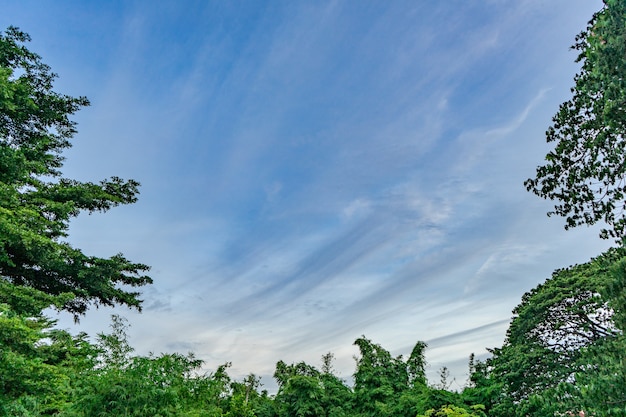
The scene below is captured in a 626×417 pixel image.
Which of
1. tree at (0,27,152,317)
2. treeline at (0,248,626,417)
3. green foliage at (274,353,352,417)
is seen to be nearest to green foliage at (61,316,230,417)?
treeline at (0,248,626,417)

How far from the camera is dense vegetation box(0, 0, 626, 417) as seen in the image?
23.3 ft

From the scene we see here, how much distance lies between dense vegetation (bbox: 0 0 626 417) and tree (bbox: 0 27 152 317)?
0.07 meters

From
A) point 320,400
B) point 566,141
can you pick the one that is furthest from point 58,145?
point 566,141

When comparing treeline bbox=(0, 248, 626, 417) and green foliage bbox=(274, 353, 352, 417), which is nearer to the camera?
treeline bbox=(0, 248, 626, 417)

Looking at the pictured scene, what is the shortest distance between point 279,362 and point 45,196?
51.4 ft

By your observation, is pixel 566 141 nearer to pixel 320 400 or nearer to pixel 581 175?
pixel 581 175

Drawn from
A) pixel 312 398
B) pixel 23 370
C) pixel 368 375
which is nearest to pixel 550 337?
pixel 368 375

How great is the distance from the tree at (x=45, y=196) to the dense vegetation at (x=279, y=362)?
0.22ft

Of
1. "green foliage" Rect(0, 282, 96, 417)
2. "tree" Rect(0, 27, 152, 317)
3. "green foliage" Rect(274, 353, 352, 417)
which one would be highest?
"tree" Rect(0, 27, 152, 317)

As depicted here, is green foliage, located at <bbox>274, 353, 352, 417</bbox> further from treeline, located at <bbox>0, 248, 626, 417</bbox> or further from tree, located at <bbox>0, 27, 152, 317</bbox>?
tree, located at <bbox>0, 27, 152, 317</bbox>

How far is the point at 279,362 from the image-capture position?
24.8 m

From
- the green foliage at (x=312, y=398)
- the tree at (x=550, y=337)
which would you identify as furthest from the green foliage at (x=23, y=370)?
the tree at (x=550, y=337)

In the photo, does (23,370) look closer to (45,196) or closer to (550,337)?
(45,196)

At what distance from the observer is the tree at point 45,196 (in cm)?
1317
